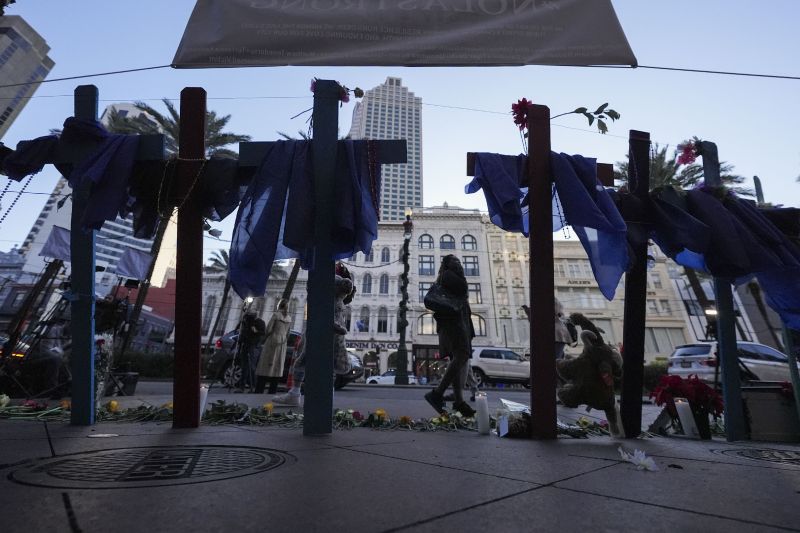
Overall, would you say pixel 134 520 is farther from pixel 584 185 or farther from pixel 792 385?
pixel 792 385

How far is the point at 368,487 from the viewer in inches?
69.9

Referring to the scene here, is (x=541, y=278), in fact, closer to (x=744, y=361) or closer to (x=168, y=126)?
(x=744, y=361)

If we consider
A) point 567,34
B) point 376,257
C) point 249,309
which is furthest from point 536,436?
point 376,257

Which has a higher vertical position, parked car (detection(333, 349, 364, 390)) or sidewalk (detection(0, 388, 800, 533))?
sidewalk (detection(0, 388, 800, 533))

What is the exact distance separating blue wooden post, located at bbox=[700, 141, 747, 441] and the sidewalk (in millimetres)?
1318

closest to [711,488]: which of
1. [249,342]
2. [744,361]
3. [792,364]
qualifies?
[792,364]

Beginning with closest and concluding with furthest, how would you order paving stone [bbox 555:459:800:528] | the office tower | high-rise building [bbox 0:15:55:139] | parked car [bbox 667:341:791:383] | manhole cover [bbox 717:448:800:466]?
1. paving stone [bbox 555:459:800:528]
2. manhole cover [bbox 717:448:800:466]
3. parked car [bbox 667:341:791:383]
4. the office tower
5. high-rise building [bbox 0:15:55:139]

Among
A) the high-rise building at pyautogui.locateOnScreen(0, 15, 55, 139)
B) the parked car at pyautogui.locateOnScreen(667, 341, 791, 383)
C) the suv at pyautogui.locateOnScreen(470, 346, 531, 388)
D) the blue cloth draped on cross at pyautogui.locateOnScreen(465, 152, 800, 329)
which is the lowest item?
the suv at pyautogui.locateOnScreen(470, 346, 531, 388)

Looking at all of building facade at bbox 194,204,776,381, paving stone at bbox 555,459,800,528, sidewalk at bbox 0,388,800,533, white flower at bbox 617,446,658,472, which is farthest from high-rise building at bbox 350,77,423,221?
paving stone at bbox 555,459,800,528

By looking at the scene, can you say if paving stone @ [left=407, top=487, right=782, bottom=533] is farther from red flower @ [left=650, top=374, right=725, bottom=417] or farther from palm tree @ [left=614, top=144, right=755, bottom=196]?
palm tree @ [left=614, top=144, right=755, bottom=196]

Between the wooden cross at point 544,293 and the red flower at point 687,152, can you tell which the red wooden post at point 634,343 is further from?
the red flower at point 687,152

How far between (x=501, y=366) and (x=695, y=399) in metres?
15.6

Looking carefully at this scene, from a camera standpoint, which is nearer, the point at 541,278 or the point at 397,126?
the point at 541,278

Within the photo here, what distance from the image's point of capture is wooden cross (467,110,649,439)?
3.68m
